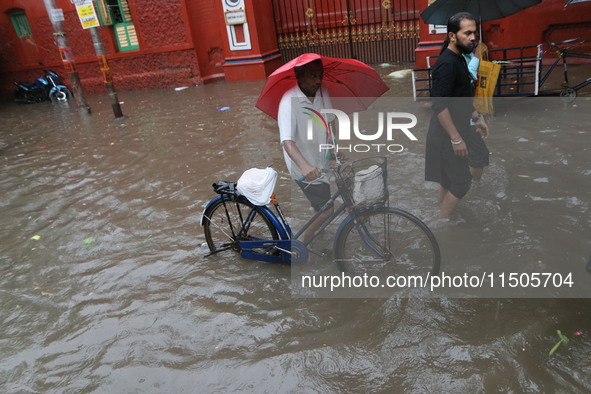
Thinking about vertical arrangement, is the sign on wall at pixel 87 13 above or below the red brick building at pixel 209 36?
above

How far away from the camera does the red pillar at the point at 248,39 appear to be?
1220 cm

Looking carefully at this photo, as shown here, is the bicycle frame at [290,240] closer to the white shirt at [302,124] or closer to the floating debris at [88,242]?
the white shirt at [302,124]

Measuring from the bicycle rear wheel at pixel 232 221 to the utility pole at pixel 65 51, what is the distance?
8.08 metres

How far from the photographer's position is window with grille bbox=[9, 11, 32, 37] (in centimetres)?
1483

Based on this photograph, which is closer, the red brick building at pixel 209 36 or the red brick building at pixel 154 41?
the red brick building at pixel 209 36

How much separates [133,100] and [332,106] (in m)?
10.3

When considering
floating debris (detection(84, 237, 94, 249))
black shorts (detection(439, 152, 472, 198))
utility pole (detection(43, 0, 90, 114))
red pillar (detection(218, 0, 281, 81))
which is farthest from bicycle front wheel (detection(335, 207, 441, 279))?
red pillar (detection(218, 0, 281, 81))

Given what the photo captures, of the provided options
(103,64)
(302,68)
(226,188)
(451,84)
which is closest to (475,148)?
(451,84)

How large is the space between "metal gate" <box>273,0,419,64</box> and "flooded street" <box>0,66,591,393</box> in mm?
6463

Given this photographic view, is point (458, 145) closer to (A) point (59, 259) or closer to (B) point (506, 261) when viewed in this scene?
(B) point (506, 261)

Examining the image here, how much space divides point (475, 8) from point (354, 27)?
7.18 meters

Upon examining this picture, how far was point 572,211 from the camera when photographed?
3998 millimetres

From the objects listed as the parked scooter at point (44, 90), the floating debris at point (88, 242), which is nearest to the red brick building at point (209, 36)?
the parked scooter at point (44, 90)

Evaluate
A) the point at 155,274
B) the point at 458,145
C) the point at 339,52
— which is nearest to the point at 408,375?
the point at 458,145
